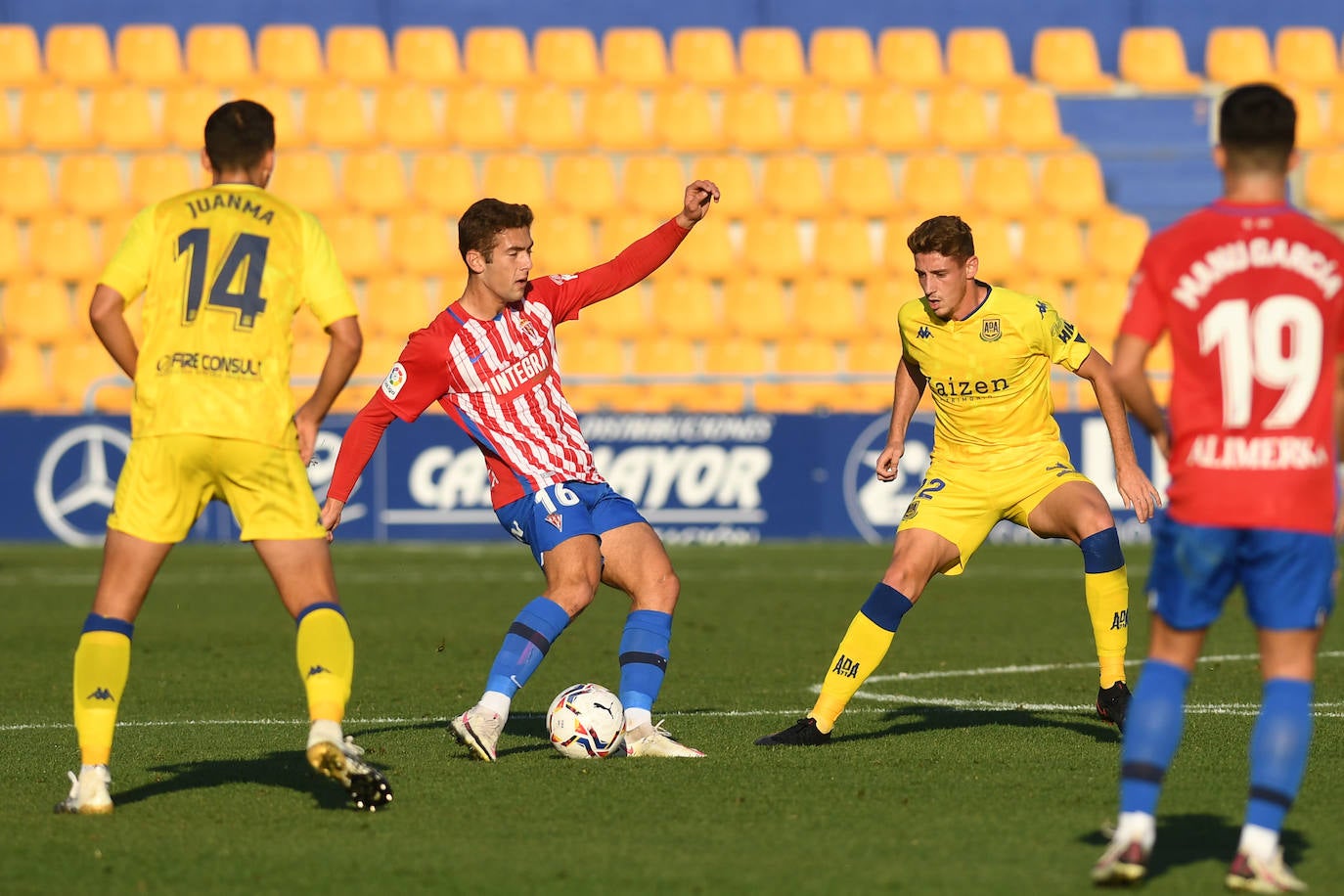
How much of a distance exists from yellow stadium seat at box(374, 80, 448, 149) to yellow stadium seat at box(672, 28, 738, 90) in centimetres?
297

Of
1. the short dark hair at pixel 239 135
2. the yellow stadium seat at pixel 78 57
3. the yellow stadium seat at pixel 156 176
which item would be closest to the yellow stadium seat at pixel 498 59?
the yellow stadium seat at pixel 156 176

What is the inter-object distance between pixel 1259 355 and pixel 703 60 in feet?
62.1

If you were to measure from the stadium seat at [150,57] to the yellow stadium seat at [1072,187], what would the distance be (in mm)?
9840

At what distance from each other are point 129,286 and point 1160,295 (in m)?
3.04

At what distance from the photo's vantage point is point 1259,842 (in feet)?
15.9

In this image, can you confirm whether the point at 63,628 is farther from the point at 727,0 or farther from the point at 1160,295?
the point at 727,0

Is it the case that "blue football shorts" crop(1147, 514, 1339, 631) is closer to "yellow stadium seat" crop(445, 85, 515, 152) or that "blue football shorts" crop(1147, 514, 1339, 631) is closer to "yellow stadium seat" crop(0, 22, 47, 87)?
"yellow stadium seat" crop(445, 85, 515, 152)

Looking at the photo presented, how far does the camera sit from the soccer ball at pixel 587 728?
7.38 metres

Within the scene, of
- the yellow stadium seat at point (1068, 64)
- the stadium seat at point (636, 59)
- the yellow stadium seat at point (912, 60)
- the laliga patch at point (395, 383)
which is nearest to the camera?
the laliga patch at point (395, 383)

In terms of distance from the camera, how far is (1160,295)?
495 centimetres

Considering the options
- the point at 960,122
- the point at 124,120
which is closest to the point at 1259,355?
the point at 960,122

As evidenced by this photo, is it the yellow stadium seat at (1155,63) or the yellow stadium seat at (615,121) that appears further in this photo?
the yellow stadium seat at (1155,63)

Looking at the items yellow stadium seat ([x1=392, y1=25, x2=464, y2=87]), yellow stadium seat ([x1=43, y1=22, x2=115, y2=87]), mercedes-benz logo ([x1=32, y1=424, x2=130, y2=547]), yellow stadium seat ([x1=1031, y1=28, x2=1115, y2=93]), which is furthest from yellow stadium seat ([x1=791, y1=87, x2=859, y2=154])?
mercedes-benz logo ([x1=32, y1=424, x2=130, y2=547])

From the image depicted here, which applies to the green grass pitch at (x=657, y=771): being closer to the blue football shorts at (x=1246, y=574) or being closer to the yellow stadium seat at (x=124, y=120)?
the blue football shorts at (x=1246, y=574)
